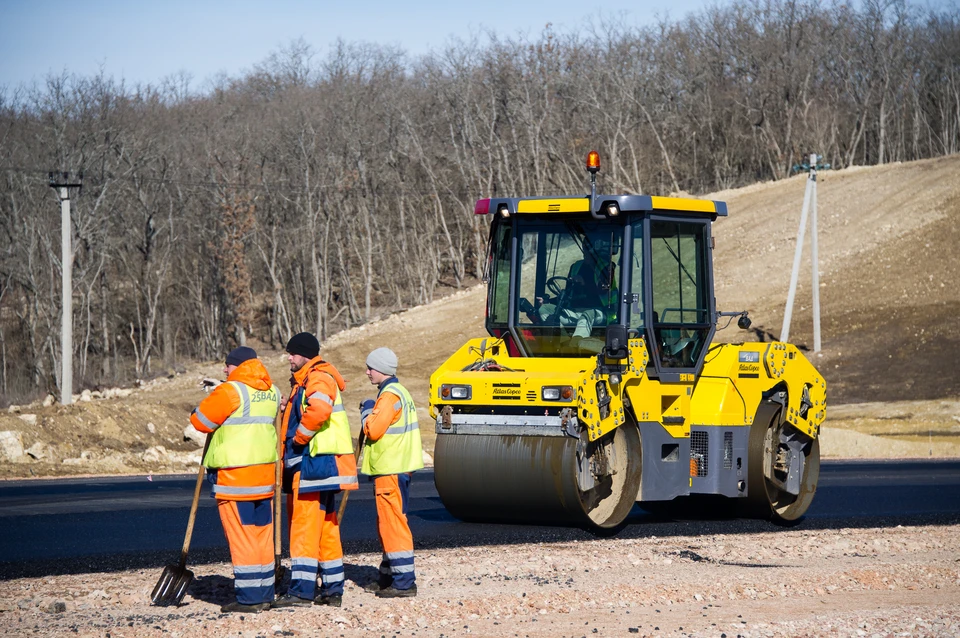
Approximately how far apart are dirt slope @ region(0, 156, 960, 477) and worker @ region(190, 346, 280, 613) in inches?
466

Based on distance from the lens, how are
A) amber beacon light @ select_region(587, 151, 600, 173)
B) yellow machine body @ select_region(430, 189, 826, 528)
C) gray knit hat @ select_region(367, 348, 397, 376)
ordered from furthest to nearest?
amber beacon light @ select_region(587, 151, 600, 173) < yellow machine body @ select_region(430, 189, 826, 528) < gray knit hat @ select_region(367, 348, 397, 376)

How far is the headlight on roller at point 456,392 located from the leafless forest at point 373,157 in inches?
1766

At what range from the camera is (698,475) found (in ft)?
36.5

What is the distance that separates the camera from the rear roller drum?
11211mm

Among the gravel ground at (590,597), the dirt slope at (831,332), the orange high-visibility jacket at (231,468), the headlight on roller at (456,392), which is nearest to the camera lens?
the gravel ground at (590,597)

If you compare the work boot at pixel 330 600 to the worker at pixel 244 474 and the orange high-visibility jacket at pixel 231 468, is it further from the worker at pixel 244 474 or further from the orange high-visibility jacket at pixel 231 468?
the orange high-visibility jacket at pixel 231 468

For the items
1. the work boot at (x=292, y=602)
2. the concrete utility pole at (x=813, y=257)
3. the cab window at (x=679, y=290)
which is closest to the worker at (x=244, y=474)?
the work boot at (x=292, y=602)

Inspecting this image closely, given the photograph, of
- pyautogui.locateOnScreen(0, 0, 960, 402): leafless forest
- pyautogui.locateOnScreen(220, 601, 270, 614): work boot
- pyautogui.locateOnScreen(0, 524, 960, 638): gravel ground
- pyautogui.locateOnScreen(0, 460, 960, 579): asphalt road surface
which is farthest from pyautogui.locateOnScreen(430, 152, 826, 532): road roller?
pyautogui.locateOnScreen(0, 0, 960, 402): leafless forest

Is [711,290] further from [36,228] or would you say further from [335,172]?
[335,172]

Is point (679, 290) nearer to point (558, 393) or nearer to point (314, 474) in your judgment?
point (558, 393)

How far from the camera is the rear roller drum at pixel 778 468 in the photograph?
36.8 feet

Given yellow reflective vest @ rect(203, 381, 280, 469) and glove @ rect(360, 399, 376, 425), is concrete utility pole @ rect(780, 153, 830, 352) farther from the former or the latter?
yellow reflective vest @ rect(203, 381, 280, 469)

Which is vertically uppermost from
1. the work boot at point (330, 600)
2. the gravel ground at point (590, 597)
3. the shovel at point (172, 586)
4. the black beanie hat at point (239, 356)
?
the black beanie hat at point (239, 356)

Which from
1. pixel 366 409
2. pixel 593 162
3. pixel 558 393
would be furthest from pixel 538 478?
pixel 593 162
